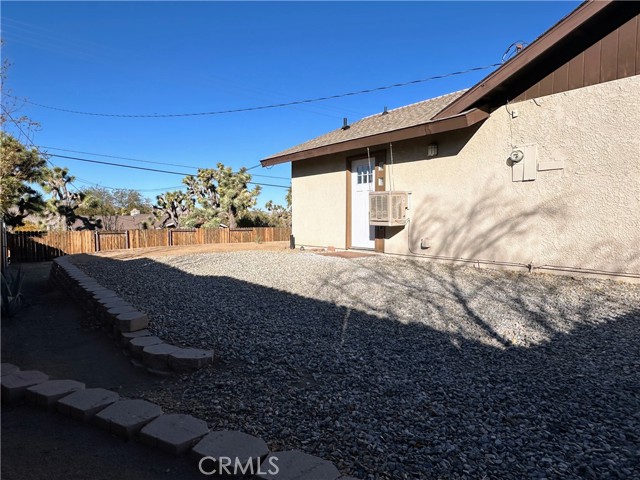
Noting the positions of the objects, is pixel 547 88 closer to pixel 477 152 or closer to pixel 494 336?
pixel 477 152

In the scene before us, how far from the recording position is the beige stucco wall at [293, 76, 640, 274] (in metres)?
5.94

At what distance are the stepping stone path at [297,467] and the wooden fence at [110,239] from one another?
20.0m

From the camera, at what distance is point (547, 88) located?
677cm

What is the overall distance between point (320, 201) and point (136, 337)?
27.7ft

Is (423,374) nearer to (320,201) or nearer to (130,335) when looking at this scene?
(130,335)

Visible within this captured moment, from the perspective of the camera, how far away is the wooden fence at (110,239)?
57.9 feet

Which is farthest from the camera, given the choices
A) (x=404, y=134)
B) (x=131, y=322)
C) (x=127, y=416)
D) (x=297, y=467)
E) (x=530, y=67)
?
(x=404, y=134)

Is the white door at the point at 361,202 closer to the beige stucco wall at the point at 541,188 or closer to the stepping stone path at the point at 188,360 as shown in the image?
the beige stucco wall at the point at 541,188

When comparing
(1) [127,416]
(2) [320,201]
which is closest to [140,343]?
(1) [127,416]

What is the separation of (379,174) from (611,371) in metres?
7.34

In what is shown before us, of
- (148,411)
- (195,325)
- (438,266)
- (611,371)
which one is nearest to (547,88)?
(438,266)

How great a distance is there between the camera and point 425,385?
2773 millimetres

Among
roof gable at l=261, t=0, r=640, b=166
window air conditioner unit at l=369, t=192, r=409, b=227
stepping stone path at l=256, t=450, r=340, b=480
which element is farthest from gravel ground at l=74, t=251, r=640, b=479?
roof gable at l=261, t=0, r=640, b=166

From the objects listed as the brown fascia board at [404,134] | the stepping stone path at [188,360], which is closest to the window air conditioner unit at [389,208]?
the brown fascia board at [404,134]
